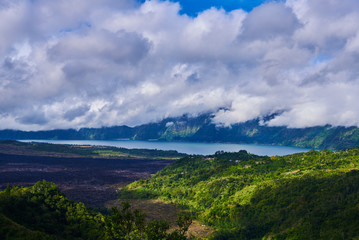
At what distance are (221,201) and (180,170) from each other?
63772 mm

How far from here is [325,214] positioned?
57.8 meters

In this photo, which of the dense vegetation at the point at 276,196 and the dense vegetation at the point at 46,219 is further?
the dense vegetation at the point at 276,196

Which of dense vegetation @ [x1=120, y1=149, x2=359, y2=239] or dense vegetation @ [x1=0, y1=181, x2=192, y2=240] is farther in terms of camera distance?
dense vegetation @ [x1=120, y1=149, x2=359, y2=239]

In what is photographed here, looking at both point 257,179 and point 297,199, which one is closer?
point 297,199

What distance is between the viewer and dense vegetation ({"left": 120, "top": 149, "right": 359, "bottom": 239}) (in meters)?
56.9

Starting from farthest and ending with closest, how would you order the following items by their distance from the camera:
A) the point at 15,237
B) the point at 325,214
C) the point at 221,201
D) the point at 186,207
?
the point at 186,207, the point at 221,201, the point at 325,214, the point at 15,237

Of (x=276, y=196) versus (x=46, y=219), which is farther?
(x=276, y=196)

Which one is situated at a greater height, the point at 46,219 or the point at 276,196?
the point at 276,196

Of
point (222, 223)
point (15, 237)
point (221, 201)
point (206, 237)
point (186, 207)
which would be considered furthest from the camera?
point (186, 207)

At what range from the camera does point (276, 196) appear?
248 ft

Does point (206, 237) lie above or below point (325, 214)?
below

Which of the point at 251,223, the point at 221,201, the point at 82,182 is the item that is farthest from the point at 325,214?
the point at 82,182

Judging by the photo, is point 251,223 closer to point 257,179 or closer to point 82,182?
point 257,179

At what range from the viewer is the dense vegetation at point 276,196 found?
5688cm
